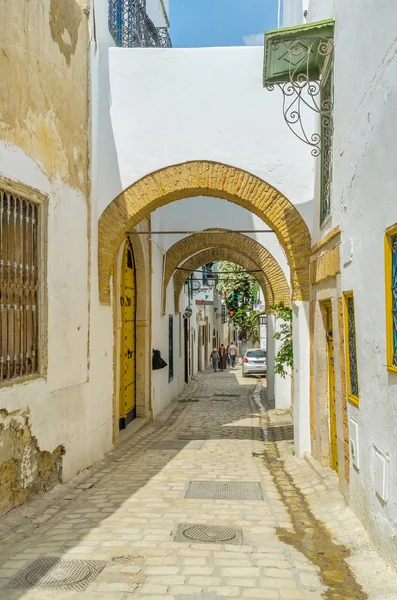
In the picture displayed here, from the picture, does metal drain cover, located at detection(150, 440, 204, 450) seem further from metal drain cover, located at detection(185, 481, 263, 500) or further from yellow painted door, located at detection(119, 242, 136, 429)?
metal drain cover, located at detection(185, 481, 263, 500)

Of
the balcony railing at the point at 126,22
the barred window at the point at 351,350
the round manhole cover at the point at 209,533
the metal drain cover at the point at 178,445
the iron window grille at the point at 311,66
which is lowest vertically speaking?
the metal drain cover at the point at 178,445

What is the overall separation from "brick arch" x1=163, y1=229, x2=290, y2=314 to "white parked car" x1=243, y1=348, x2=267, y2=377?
949cm

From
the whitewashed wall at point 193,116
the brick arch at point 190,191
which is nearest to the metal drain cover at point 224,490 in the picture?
the brick arch at point 190,191

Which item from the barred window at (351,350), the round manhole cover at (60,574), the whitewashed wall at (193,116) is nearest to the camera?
the round manhole cover at (60,574)

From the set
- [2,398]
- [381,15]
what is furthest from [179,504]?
[381,15]

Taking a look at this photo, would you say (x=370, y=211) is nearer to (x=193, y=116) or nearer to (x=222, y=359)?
(x=193, y=116)

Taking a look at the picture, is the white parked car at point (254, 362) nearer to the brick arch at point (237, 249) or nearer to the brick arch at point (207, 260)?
the brick arch at point (207, 260)

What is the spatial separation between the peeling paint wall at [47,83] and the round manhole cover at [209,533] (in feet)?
12.0

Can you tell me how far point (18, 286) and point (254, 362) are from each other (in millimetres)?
18640

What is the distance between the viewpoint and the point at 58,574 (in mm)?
3922

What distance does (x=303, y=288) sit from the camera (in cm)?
780

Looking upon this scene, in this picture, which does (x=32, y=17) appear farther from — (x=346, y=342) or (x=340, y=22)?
(x=346, y=342)

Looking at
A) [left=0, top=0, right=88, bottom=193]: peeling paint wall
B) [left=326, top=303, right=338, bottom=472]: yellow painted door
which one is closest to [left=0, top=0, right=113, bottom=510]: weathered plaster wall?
[left=0, top=0, right=88, bottom=193]: peeling paint wall

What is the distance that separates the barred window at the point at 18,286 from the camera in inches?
211
